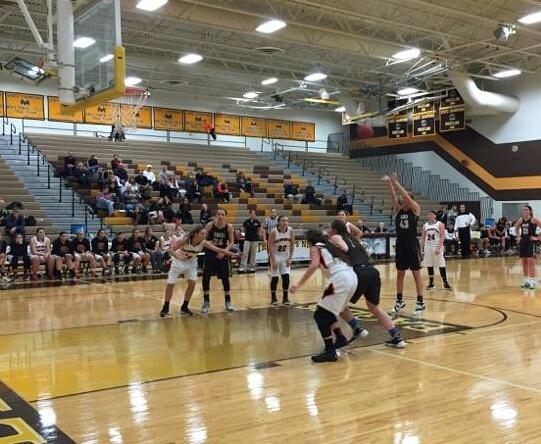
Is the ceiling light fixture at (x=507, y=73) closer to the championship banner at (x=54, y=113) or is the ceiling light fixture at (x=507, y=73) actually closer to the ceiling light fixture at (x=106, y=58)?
the championship banner at (x=54, y=113)

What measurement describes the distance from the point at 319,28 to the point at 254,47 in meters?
3.36

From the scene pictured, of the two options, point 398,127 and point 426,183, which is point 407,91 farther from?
point 426,183

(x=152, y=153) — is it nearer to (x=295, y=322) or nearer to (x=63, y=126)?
(x=63, y=126)

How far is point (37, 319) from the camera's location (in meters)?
9.49

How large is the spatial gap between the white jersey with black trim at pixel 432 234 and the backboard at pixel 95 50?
680 cm

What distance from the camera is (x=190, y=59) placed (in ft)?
75.3

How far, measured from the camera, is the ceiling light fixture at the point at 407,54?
21.8 metres

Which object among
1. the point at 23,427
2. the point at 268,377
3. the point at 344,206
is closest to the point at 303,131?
the point at 344,206

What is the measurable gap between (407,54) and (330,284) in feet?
58.7

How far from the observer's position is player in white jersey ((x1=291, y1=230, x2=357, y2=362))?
6.35m

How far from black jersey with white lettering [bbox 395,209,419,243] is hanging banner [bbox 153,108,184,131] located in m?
22.0

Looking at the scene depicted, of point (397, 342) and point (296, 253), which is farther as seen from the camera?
point (296, 253)

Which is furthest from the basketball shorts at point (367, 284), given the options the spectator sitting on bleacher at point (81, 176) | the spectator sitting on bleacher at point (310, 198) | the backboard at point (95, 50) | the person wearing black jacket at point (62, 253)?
the spectator sitting on bleacher at point (310, 198)

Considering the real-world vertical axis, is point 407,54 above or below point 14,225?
above
